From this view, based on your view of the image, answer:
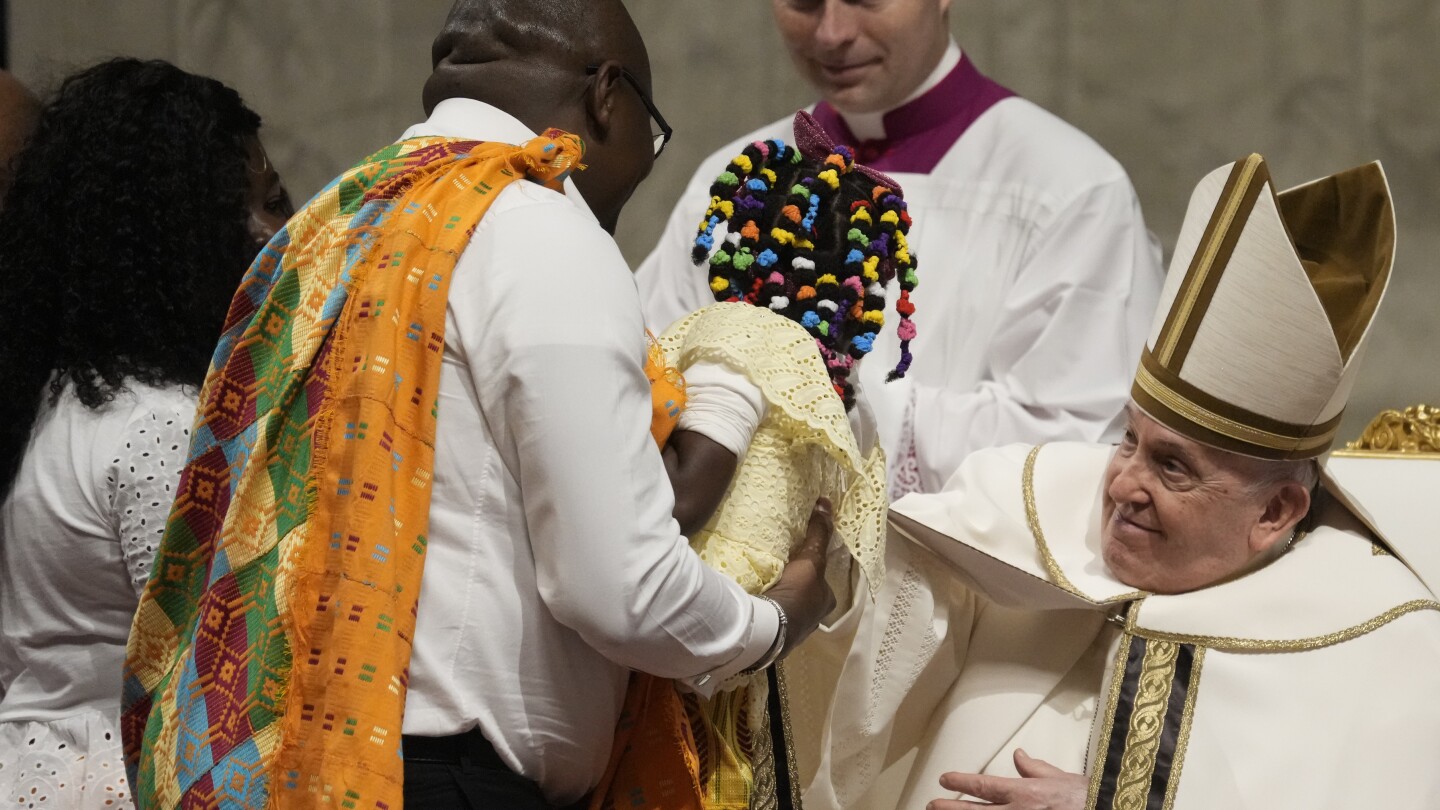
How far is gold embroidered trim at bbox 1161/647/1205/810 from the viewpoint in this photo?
260cm

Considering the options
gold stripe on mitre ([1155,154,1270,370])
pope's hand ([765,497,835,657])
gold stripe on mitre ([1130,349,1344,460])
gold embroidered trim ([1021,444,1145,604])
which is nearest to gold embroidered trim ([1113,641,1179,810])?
gold embroidered trim ([1021,444,1145,604])

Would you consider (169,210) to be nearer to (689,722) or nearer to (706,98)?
(689,722)

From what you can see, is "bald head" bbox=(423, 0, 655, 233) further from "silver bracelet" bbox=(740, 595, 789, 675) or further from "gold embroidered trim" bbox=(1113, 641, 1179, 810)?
"gold embroidered trim" bbox=(1113, 641, 1179, 810)

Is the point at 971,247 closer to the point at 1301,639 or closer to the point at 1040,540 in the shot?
the point at 1040,540

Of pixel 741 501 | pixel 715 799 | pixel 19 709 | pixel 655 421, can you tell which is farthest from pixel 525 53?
pixel 19 709

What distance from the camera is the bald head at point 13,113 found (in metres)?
3.21

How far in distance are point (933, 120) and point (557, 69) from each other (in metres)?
2.55

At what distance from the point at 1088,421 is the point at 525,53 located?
2262 mm

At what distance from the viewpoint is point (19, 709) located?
103 inches

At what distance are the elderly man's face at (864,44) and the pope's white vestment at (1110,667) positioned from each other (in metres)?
1.63

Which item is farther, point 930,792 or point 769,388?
point 930,792

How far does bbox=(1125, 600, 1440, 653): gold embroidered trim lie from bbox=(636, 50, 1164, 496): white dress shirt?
1.37m

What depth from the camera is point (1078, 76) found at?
5.35 meters

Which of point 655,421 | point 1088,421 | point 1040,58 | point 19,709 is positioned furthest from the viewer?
point 1040,58
